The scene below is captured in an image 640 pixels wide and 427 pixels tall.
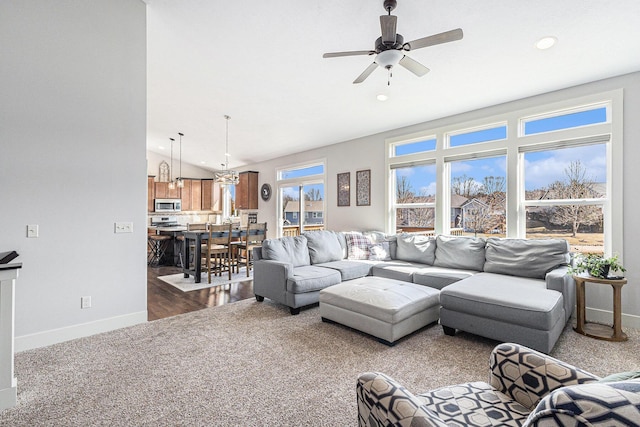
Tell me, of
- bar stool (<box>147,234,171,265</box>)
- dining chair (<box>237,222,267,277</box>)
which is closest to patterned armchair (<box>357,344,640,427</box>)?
dining chair (<box>237,222,267,277</box>)

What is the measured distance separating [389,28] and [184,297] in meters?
4.14

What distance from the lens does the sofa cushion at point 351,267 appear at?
4238 mm

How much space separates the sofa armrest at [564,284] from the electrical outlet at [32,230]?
4887 mm

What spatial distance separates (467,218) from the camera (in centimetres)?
478

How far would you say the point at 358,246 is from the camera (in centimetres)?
506

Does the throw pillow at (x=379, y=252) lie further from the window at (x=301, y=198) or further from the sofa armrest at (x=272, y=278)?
the window at (x=301, y=198)

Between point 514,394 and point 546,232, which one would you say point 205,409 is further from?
point 546,232

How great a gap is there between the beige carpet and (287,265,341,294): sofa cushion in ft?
1.33

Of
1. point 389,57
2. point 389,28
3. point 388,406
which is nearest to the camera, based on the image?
point 388,406

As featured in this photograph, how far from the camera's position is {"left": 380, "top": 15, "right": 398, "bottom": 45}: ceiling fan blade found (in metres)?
2.23

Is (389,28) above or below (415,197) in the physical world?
above

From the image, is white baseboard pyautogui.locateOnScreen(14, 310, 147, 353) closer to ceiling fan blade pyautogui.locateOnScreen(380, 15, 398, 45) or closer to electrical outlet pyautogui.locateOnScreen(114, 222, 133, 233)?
electrical outlet pyautogui.locateOnScreen(114, 222, 133, 233)

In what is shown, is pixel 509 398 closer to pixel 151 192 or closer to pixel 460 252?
pixel 460 252

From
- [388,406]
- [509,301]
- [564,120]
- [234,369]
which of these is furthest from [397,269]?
[388,406]
